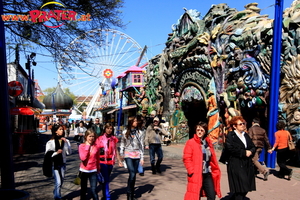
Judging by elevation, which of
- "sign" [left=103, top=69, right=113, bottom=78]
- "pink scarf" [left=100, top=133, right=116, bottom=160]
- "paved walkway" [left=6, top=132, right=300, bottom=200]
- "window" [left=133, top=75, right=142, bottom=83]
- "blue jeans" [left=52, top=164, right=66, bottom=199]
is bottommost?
"paved walkway" [left=6, top=132, right=300, bottom=200]

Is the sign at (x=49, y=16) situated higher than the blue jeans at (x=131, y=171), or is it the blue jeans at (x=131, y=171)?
the sign at (x=49, y=16)

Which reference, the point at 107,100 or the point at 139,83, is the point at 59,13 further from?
the point at 107,100

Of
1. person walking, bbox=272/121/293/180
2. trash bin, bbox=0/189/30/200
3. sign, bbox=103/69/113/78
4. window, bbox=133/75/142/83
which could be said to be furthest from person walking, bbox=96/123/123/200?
sign, bbox=103/69/113/78

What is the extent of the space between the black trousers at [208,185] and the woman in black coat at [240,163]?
15.9 inches

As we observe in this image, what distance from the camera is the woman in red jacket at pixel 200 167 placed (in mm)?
4512

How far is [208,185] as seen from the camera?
4.66 meters

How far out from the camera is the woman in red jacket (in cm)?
451

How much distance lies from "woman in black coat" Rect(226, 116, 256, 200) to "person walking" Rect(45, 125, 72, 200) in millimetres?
2893

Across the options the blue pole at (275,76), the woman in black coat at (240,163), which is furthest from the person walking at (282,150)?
the woman in black coat at (240,163)

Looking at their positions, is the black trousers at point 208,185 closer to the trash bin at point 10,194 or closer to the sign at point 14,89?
the trash bin at point 10,194

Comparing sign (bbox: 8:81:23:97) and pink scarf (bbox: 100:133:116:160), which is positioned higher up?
sign (bbox: 8:81:23:97)

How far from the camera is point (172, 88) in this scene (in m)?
18.0

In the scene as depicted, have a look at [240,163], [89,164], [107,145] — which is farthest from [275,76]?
[89,164]

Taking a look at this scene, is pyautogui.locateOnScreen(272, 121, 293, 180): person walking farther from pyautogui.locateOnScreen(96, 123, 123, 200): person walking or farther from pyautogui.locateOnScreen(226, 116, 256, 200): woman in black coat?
pyautogui.locateOnScreen(96, 123, 123, 200): person walking
